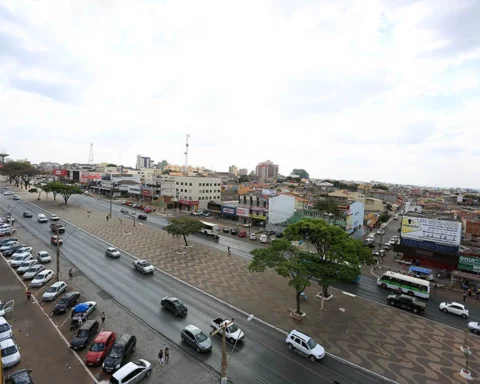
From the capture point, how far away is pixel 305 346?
18.9 meters

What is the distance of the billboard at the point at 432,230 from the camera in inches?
1448

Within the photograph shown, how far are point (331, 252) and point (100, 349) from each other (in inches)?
832

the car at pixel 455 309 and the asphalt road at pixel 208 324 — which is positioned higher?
the car at pixel 455 309

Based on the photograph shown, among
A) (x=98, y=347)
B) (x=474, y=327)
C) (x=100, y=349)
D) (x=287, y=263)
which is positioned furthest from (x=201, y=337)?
(x=474, y=327)

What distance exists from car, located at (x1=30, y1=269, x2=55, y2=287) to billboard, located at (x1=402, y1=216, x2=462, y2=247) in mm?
49734

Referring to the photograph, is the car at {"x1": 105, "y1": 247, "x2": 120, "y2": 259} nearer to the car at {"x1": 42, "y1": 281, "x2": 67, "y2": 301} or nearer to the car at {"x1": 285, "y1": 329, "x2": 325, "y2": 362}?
the car at {"x1": 42, "y1": 281, "x2": 67, "y2": 301}

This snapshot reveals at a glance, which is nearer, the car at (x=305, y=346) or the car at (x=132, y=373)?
the car at (x=132, y=373)

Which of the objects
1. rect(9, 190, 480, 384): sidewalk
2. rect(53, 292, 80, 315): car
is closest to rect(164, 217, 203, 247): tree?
rect(9, 190, 480, 384): sidewalk

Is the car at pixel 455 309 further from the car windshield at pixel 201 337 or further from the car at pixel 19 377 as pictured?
the car at pixel 19 377

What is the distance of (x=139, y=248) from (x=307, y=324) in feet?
101

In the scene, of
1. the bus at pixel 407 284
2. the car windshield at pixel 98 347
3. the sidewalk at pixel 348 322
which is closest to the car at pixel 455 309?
the bus at pixel 407 284

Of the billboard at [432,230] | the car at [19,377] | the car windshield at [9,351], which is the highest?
the billboard at [432,230]

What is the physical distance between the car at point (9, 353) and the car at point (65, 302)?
202 inches

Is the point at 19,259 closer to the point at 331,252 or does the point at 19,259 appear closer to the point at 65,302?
the point at 65,302
